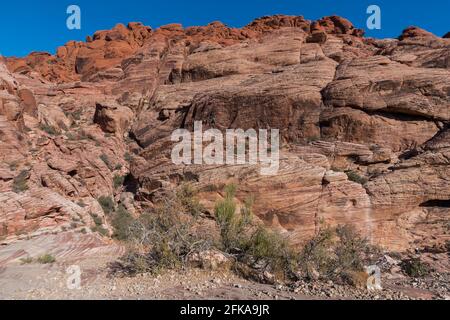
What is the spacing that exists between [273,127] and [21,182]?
549 inches

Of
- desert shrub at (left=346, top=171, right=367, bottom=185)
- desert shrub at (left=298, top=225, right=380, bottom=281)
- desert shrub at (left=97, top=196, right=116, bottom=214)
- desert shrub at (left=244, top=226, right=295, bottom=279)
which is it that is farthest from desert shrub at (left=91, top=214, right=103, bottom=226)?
desert shrub at (left=346, top=171, right=367, bottom=185)

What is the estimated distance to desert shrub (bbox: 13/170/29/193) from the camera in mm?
12922

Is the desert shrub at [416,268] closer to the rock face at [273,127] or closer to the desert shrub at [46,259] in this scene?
the rock face at [273,127]

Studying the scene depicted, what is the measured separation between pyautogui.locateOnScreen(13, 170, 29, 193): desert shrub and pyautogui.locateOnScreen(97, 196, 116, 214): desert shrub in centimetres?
392

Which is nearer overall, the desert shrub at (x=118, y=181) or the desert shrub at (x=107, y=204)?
the desert shrub at (x=107, y=204)

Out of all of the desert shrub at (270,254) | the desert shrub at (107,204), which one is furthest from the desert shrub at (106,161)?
the desert shrub at (270,254)

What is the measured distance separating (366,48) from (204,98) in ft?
60.7

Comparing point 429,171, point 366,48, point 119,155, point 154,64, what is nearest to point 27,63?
point 154,64

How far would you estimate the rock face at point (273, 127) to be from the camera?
13.2 m

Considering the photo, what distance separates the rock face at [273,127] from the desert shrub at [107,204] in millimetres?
393

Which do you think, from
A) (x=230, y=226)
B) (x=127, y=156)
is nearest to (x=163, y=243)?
(x=230, y=226)

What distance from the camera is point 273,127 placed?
19.5 metres

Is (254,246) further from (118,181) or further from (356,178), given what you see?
(118,181)
